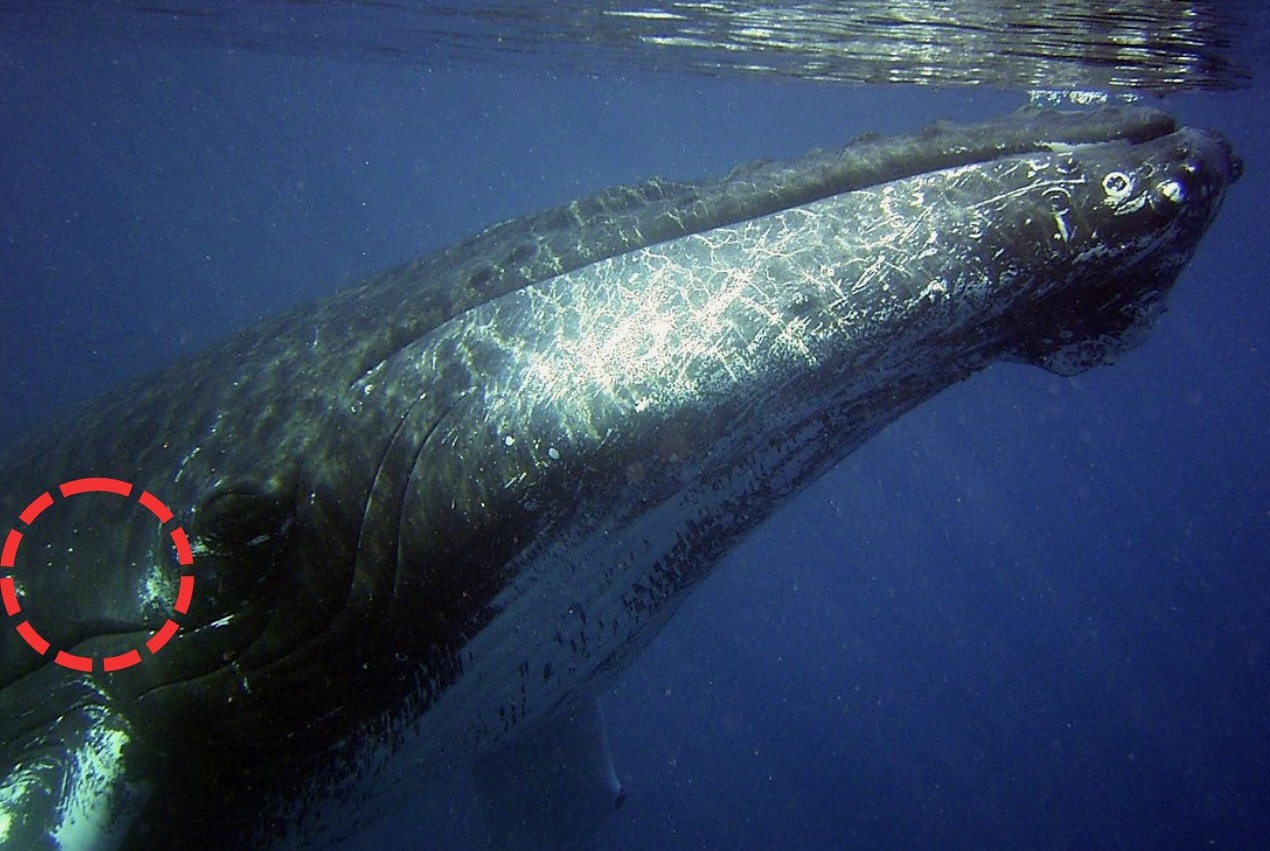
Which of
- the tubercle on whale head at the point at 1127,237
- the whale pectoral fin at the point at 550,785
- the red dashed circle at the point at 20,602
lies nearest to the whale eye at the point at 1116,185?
the tubercle on whale head at the point at 1127,237

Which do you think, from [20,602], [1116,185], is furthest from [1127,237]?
[20,602]

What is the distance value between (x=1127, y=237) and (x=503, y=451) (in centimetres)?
264

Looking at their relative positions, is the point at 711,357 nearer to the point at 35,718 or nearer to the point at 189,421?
the point at 189,421

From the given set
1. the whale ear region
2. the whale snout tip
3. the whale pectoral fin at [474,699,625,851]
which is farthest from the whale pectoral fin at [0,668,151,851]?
the whale snout tip

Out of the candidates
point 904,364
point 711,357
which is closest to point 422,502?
point 711,357

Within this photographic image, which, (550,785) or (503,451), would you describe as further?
(550,785)

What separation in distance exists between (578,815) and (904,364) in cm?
605

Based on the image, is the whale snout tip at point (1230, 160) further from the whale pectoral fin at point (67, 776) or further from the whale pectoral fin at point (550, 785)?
the whale pectoral fin at point (550, 785)

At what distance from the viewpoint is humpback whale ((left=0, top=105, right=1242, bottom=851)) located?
3275 millimetres

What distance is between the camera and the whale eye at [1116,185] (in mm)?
3219

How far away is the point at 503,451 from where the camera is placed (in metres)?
3.39

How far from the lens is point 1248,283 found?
269ft

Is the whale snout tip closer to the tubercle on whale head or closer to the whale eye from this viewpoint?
the tubercle on whale head

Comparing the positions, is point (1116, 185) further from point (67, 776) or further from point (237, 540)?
point (67, 776)
